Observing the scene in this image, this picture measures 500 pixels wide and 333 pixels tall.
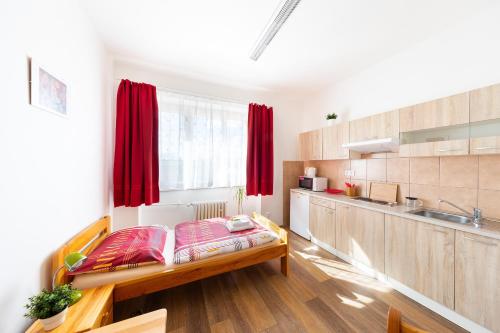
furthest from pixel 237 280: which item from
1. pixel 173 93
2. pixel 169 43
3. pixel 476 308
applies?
pixel 169 43

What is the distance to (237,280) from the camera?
2146mm

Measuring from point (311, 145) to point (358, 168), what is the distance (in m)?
0.95

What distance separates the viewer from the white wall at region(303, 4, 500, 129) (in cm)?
171

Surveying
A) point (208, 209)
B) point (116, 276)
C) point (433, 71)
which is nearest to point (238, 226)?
point (208, 209)

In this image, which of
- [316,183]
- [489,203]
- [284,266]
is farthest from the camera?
[316,183]

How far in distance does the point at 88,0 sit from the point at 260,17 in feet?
5.32

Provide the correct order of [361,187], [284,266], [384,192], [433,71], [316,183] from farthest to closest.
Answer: [316,183] < [361,187] < [384,192] < [284,266] < [433,71]

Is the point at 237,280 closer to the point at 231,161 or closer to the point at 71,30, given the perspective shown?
the point at 231,161

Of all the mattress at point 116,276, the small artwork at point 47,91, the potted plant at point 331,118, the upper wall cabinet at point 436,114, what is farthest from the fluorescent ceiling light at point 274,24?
the mattress at point 116,276

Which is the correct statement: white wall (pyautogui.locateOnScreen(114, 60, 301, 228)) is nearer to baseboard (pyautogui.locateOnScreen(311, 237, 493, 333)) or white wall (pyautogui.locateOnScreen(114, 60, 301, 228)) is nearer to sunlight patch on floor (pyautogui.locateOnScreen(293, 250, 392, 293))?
sunlight patch on floor (pyautogui.locateOnScreen(293, 250, 392, 293))

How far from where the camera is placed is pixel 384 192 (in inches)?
98.8

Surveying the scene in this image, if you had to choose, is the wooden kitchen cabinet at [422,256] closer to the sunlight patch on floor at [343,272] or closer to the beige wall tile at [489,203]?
the sunlight patch on floor at [343,272]

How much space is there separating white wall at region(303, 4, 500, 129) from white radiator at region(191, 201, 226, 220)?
2812 mm

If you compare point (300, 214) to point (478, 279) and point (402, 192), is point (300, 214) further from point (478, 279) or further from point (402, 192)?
point (478, 279)
